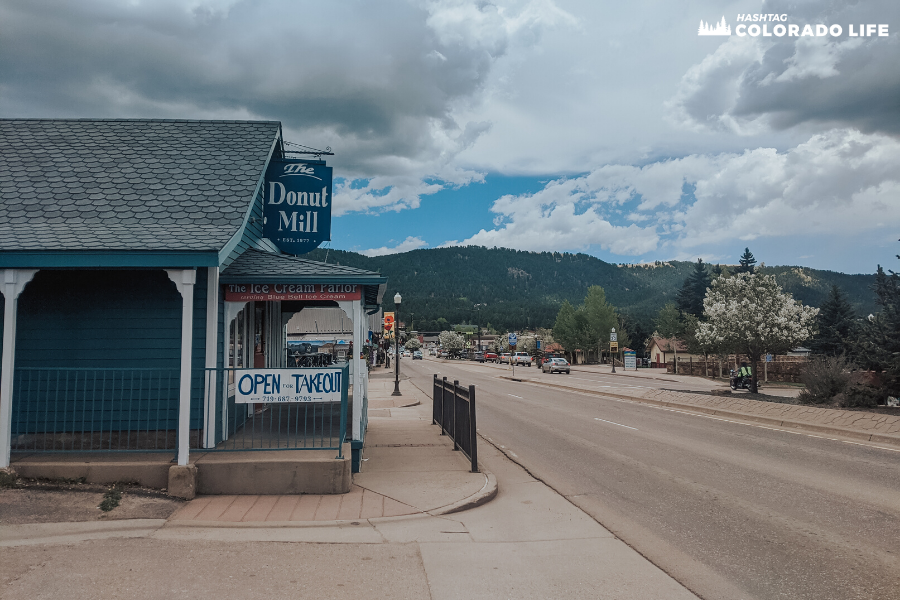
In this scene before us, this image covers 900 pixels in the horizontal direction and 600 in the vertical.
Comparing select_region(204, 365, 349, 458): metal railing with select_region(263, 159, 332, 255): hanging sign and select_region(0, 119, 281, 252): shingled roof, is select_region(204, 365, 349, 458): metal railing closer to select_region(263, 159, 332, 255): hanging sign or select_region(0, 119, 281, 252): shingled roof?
select_region(0, 119, 281, 252): shingled roof

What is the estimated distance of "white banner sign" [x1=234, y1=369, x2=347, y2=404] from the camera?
25.4 feet

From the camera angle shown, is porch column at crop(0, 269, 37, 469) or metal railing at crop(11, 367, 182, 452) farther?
metal railing at crop(11, 367, 182, 452)

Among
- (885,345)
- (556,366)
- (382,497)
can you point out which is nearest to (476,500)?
(382,497)

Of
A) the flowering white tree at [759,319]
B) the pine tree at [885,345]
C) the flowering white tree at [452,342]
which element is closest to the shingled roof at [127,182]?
the pine tree at [885,345]

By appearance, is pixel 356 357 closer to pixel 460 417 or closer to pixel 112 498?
pixel 460 417

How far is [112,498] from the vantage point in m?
6.65

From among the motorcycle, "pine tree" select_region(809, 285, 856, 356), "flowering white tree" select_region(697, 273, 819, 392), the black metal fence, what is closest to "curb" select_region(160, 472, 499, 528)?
the black metal fence

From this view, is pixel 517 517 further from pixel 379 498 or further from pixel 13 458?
pixel 13 458

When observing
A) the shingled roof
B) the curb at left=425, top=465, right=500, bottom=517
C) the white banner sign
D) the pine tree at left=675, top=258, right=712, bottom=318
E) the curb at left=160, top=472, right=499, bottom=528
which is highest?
the pine tree at left=675, top=258, right=712, bottom=318

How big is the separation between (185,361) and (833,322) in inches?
1976

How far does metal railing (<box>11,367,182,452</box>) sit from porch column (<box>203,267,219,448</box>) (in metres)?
0.50

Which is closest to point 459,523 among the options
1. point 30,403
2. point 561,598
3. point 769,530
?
point 561,598

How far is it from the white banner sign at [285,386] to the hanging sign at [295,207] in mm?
4718

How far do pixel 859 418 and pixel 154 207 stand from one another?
15.4m
